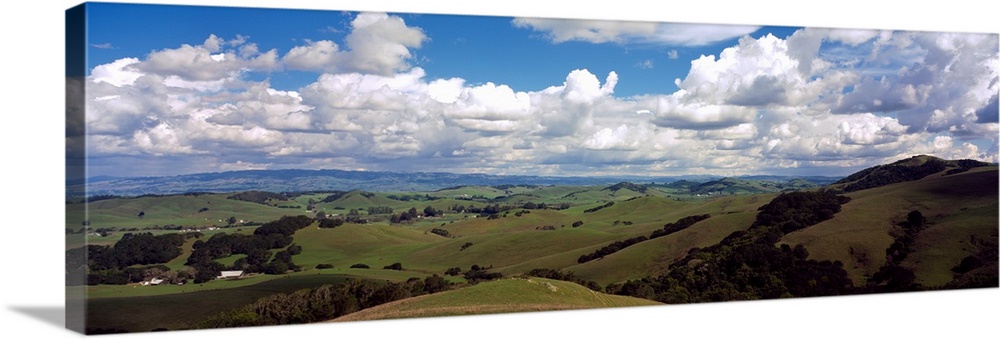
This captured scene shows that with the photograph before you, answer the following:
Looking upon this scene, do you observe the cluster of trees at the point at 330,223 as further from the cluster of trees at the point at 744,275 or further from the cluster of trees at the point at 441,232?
the cluster of trees at the point at 744,275

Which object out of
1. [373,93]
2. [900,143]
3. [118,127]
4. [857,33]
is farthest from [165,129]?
[900,143]

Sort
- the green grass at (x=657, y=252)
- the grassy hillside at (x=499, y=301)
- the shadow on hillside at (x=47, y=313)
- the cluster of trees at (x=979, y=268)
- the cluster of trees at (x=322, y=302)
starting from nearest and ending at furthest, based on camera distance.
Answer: the shadow on hillside at (x=47, y=313) < the cluster of trees at (x=322, y=302) < the grassy hillside at (x=499, y=301) < the green grass at (x=657, y=252) < the cluster of trees at (x=979, y=268)

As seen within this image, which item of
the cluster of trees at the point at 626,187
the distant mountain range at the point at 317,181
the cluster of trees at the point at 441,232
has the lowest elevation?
the cluster of trees at the point at 441,232

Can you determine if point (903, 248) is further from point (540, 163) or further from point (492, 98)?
point (492, 98)

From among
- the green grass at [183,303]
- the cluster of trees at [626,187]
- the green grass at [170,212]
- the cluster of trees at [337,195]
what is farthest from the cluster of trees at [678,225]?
the green grass at [170,212]

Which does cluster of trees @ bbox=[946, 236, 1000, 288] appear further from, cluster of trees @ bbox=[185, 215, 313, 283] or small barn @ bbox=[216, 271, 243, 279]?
small barn @ bbox=[216, 271, 243, 279]

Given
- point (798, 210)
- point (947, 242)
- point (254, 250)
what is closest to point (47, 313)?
point (254, 250)

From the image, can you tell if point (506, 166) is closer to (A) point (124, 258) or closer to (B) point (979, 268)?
(A) point (124, 258)
